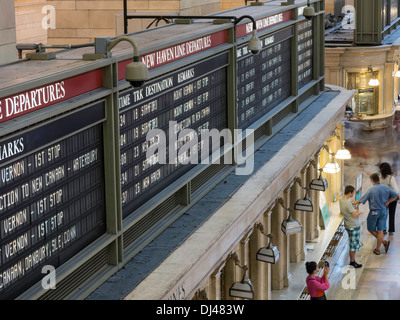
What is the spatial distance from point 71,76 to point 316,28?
11.9 metres

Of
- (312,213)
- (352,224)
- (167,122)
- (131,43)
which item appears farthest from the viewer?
(312,213)

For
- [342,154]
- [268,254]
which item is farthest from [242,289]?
[342,154]

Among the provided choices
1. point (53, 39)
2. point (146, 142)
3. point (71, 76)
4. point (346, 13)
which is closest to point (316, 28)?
point (53, 39)

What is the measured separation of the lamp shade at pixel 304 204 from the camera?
15.9 m

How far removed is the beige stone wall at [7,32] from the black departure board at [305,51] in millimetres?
7756

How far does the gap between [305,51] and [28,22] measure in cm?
1042

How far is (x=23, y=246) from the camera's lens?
24.9 ft

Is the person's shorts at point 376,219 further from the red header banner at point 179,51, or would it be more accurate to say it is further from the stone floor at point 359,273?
the red header banner at point 179,51

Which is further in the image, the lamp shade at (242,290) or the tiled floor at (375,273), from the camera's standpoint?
the tiled floor at (375,273)

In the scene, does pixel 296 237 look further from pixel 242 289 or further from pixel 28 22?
pixel 28 22

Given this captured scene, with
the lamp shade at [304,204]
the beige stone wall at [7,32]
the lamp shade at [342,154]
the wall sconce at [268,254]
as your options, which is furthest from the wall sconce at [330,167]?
the beige stone wall at [7,32]

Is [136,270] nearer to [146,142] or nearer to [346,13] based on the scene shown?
Result: [146,142]

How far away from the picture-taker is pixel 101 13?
63.3ft
